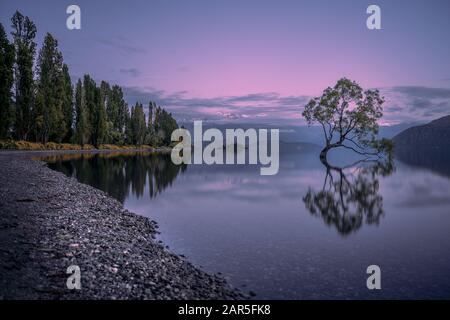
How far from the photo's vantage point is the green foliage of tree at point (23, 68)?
60875mm

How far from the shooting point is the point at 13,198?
54.5 ft

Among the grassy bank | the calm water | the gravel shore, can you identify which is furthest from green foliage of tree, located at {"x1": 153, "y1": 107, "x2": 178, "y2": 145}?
the gravel shore

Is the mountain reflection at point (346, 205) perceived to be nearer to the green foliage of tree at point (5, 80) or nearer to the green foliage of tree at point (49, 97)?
the green foliage of tree at point (5, 80)

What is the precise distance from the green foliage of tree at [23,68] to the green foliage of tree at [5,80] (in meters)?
5.13

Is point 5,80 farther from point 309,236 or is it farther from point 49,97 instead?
point 309,236

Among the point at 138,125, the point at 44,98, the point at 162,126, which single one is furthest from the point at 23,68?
the point at 162,126

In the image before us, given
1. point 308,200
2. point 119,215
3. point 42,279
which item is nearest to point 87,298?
point 42,279

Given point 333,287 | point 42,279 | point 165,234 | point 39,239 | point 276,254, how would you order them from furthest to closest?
point 165,234 → point 276,254 → point 39,239 → point 333,287 → point 42,279

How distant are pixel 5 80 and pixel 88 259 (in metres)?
56.6

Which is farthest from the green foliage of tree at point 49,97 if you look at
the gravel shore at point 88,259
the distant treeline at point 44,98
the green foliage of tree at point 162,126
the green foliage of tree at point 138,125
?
the green foliage of tree at point 162,126

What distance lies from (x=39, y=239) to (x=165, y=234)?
5949 mm

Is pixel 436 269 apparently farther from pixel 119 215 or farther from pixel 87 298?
pixel 119 215

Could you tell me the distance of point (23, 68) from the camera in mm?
61062

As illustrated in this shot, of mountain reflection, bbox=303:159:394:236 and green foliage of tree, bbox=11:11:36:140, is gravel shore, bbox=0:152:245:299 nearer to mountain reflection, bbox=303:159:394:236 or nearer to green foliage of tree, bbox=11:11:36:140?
mountain reflection, bbox=303:159:394:236
